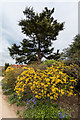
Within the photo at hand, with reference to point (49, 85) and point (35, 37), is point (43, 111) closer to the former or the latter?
point (49, 85)

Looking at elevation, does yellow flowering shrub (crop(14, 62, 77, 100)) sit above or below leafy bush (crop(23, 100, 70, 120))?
above

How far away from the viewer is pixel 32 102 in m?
2.43

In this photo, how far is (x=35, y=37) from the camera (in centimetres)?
1059

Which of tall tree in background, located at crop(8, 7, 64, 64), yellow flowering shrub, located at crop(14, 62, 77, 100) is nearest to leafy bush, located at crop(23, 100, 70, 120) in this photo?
yellow flowering shrub, located at crop(14, 62, 77, 100)

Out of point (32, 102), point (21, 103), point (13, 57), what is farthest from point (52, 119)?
point (13, 57)

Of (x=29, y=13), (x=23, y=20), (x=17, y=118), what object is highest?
(x=29, y=13)

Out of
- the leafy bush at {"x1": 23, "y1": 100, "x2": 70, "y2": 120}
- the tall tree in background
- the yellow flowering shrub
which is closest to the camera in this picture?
the leafy bush at {"x1": 23, "y1": 100, "x2": 70, "y2": 120}

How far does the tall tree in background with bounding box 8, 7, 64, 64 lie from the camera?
9.42 m

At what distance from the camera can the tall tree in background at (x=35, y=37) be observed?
371 inches

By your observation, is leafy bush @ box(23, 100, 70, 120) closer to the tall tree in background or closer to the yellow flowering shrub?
the yellow flowering shrub

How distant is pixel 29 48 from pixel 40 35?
2.47 m

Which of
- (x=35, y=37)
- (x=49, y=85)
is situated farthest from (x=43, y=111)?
(x=35, y=37)

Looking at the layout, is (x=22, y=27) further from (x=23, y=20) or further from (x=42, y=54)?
(x=42, y=54)

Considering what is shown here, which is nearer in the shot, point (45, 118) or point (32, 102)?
point (45, 118)
